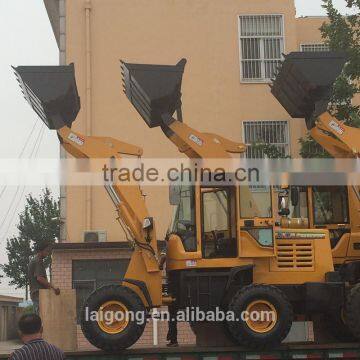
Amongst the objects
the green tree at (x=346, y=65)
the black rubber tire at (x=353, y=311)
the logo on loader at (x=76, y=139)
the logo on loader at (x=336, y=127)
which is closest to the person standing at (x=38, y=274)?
the logo on loader at (x=76, y=139)

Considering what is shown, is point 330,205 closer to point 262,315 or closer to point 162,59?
point 262,315

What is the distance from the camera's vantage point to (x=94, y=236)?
1927cm

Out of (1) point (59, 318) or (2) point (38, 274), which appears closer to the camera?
(1) point (59, 318)

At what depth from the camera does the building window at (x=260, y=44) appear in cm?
2094

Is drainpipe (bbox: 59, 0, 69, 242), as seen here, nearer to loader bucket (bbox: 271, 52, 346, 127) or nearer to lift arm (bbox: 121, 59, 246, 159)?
lift arm (bbox: 121, 59, 246, 159)

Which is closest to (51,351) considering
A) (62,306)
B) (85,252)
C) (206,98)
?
(62,306)

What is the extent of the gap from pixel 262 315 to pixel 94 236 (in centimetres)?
1026

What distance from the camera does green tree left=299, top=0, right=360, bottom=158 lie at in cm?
1596

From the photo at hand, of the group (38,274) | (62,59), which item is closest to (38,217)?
(62,59)

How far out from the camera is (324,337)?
11.0 m

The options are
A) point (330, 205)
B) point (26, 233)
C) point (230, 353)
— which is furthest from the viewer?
point (26, 233)

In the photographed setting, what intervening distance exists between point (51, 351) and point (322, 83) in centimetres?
632

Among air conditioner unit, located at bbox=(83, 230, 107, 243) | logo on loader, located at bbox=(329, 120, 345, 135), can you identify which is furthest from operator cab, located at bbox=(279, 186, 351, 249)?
air conditioner unit, located at bbox=(83, 230, 107, 243)

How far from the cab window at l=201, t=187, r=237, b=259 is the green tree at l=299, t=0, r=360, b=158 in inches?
232
